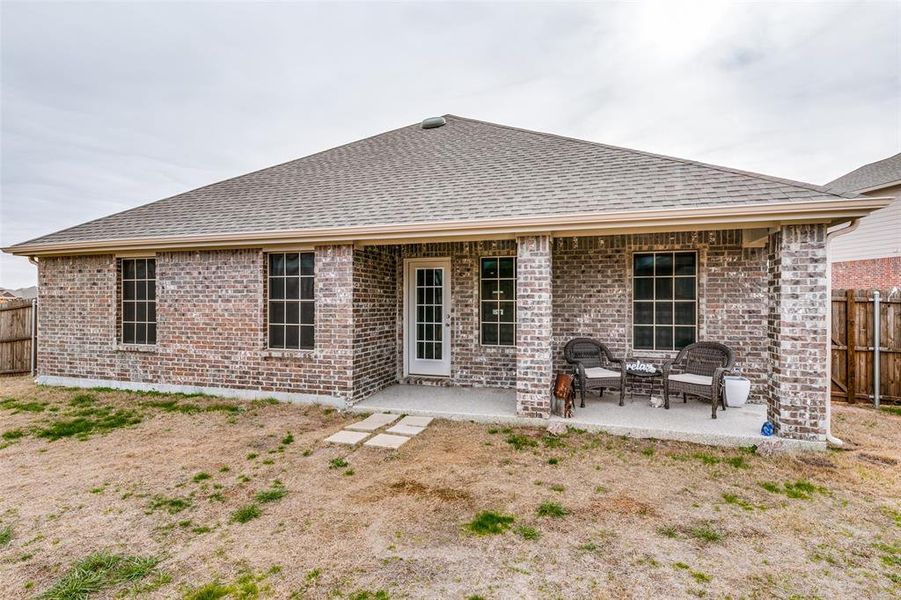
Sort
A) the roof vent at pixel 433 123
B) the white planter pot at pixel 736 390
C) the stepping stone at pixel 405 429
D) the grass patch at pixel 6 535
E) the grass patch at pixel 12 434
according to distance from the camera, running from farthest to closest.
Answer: the roof vent at pixel 433 123 < the white planter pot at pixel 736 390 < the stepping stone at pixel 405 429 < the grass patch at pixel 12 434 < the grass patch at pixel 6 535

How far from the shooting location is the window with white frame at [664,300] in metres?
6.69

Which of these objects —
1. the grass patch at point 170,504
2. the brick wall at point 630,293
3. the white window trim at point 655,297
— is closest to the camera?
the grass patch at point 170,504

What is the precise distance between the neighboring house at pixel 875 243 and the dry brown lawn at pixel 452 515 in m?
9.05

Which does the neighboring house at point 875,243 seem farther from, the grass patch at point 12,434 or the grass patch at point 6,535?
the grass patch at point 12,434

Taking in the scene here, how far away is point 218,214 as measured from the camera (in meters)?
7.95

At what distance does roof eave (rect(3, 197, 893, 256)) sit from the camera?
457cm

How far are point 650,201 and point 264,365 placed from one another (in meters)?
6.26

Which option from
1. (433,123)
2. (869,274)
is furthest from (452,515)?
(869,274)

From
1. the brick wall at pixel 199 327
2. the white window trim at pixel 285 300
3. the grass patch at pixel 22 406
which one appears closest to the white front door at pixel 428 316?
the brick wall at pixel 199 327

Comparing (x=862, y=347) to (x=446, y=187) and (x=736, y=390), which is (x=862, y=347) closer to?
(x=736, y=390)

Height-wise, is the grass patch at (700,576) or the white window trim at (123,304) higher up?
the white window trim at (123,304)

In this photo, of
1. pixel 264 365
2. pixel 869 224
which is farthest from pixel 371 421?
pixel 869 224

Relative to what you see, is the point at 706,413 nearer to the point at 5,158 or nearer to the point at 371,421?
the point at 371,421

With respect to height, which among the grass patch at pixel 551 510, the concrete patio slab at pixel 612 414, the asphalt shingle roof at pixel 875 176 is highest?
the asphalt shingle roof at pixel 875 176
